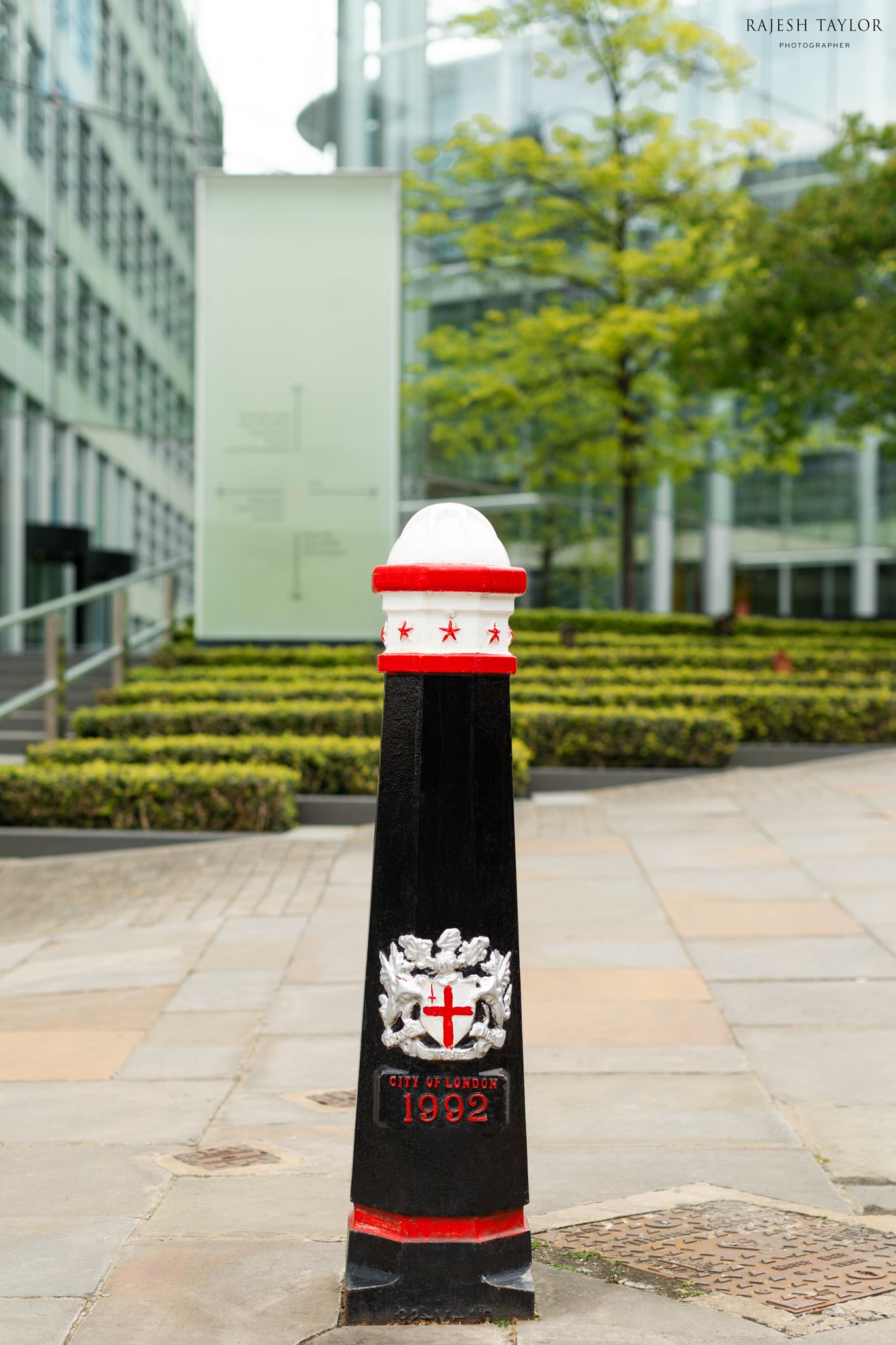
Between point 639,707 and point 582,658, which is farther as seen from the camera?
point 582,658

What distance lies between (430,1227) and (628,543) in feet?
75.5

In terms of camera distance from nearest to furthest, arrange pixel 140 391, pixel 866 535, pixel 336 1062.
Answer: pixel 336 1062, pixel 140 391, pixel 866 535

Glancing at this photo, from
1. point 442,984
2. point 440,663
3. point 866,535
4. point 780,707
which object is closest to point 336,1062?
point 442,984

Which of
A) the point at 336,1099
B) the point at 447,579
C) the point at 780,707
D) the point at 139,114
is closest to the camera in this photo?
the point at 447,579

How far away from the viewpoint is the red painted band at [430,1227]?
336 cm

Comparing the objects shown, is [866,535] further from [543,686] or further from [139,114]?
[543,686]

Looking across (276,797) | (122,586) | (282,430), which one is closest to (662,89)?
(282,430)

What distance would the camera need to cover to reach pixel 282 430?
18906 millimetres

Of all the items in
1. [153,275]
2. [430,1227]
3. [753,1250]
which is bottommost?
[753,1250]

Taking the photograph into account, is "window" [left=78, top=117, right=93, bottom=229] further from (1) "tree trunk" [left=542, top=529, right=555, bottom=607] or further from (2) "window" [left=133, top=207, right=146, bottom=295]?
(1) "tree trunk" [left=542, top=529, right=555, bottom=607]

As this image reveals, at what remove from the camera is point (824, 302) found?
20.2 m

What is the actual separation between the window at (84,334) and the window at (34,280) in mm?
954

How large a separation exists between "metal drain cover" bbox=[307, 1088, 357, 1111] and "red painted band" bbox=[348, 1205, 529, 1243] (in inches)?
72.7

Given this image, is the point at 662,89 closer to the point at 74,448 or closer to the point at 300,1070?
the point at 74,448
